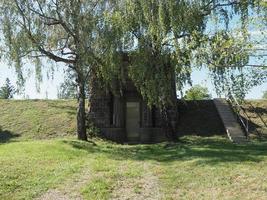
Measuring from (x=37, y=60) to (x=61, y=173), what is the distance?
10544 mm

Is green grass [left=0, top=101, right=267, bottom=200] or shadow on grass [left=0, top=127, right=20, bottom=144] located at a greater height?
shadow on grass [left=0, top=127, right=20, bottom=144]

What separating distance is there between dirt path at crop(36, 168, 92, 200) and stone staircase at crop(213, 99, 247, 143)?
11.5m

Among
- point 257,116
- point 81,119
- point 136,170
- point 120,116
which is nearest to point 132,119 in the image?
point 120,116

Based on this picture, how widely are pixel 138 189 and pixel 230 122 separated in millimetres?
15027

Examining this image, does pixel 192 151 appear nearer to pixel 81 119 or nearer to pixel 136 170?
pixel 136 170

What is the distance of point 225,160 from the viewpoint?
658 inches

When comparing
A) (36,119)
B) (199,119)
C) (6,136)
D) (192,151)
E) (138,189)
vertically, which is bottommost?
(138,189)

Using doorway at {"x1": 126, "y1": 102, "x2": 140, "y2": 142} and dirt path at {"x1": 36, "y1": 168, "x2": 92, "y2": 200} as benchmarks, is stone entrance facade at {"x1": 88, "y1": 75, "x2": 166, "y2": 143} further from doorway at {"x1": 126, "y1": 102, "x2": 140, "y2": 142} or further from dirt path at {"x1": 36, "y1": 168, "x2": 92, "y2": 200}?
dirt path at {"x1": 36, "y1": 168, "x2": 92, "y2": 200}

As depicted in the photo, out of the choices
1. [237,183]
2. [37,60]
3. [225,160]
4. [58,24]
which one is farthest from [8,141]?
[237,183]

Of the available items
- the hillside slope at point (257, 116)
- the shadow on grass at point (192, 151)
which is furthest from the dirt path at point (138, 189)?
the hillside slope at point (257, 116)

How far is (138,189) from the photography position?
43.5ft

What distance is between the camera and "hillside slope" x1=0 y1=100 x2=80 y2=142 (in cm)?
2720

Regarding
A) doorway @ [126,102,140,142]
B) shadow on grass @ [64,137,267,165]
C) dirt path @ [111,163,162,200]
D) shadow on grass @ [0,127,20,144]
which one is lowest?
dirt path @ [111,163,162,200]

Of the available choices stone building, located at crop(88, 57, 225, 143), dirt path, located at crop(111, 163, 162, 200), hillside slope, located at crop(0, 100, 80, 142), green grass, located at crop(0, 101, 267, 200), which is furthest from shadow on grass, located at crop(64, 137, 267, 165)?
hillside slope, located at crop(0, 100, 80, 142)
